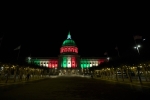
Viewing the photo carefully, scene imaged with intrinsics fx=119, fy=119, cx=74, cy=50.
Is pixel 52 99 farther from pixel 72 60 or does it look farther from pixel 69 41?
pixel 69 41

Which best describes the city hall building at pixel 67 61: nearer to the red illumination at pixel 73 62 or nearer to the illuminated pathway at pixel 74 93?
the red illumination at pixel 73 62

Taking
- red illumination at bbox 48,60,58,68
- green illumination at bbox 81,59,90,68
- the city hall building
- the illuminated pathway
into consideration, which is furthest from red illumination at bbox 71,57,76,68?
the illuminated pathway

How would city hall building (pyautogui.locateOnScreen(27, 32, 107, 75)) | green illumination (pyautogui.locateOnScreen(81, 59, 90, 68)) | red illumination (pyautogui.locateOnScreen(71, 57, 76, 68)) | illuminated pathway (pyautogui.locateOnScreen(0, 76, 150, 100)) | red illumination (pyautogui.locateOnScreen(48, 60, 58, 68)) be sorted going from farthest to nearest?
green illumination (pyautogui.locateOnScreen(81, 59, 90, 68))
red illumination (pyautogui.locateOnScreen(48, 60, 58, 68))
red illumination (pyautogui.locateOnScreen(71, 57, 76, 68))
city hall building (pyautogui.locateOnScreen(27, 32, 107, 75))
illuminated pathway (pyautogui.locateOnScreen(0, 76, 150, 100))

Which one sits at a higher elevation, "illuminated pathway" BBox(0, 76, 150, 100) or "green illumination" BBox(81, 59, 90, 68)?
"green illumination" BBox(81, 59, 90, 68)

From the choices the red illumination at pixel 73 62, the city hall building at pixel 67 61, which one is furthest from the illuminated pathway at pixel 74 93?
the red illumination at pixel 73 62

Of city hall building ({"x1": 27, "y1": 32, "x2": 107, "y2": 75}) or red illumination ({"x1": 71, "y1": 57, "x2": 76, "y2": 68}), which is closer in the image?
city hall building ({"x1": 27, "y1": 32, "x2": 107, "y2": 75})

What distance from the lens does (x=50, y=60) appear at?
466 ft

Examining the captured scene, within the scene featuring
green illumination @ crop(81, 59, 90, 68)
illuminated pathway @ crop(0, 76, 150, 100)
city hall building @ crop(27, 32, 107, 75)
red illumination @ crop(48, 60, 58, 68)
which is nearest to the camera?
illuminated pathway @ crop(0, 76, 150, 100)

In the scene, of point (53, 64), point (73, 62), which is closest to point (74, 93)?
point (73, 62)

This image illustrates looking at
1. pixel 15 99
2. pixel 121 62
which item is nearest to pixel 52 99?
pixel 15 99

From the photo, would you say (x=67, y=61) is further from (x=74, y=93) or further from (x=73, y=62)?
(x=74, y=93)

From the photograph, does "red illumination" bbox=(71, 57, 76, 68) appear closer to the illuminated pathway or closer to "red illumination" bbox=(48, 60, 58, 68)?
"red illumination" bbox=(48, 60, 58, 68)

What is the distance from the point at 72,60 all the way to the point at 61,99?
13004 centimetres

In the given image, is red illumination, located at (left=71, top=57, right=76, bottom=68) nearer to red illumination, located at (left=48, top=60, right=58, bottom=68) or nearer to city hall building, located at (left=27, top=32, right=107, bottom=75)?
city hall building, located at (left=27, top=32, right=107, bottom=75)
